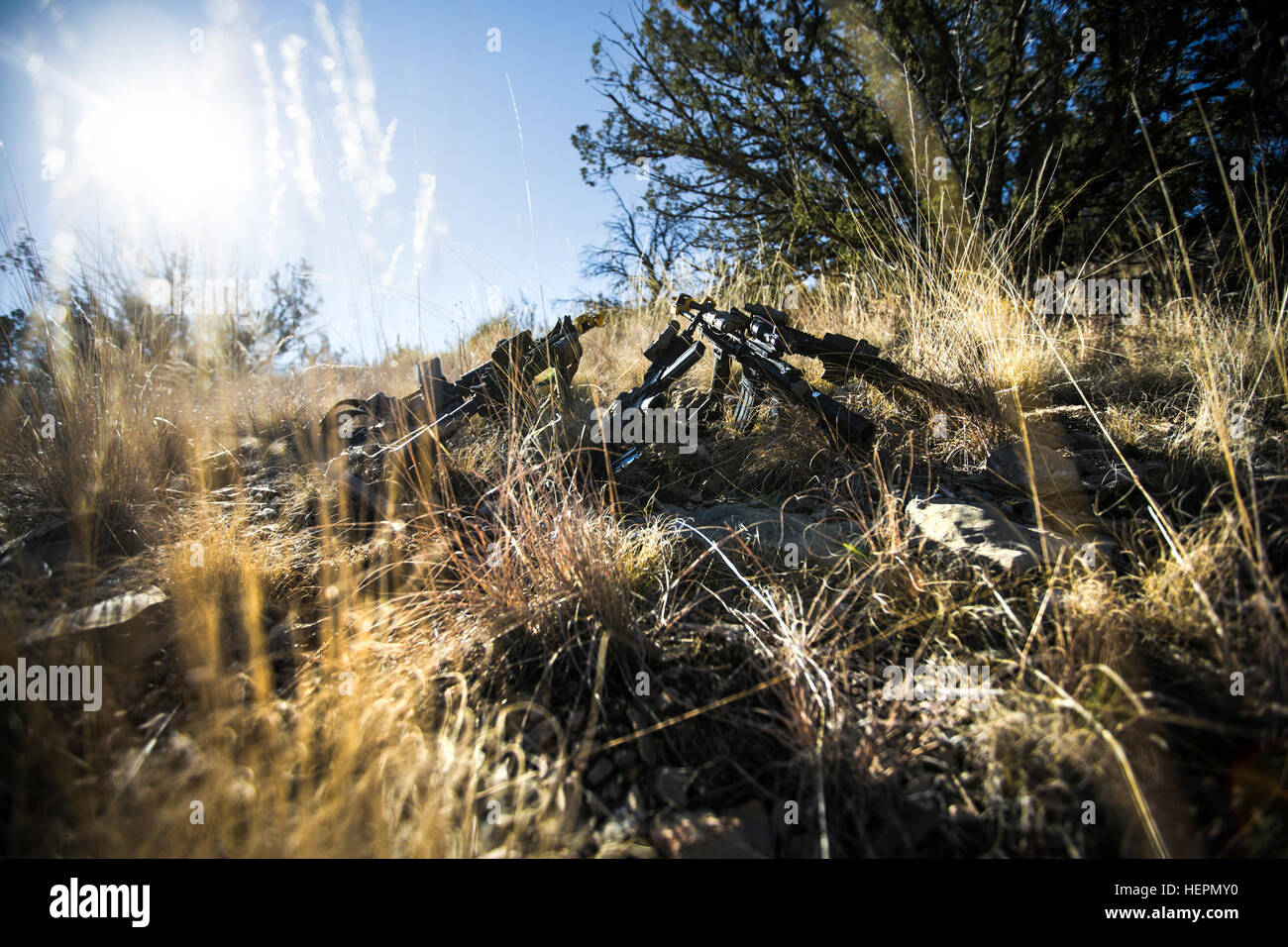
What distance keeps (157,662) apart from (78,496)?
1363 millimetres

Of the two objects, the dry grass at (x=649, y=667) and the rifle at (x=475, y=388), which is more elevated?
the rifle at (x=475, y=388)

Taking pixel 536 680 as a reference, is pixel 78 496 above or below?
above

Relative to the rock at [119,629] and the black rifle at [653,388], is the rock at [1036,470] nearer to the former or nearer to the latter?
the black rifle at [653,388]

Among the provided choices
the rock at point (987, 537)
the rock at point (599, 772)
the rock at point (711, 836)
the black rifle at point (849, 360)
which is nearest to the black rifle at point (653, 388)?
the black rifle at point (849, 360)

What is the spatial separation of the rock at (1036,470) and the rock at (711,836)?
182cm

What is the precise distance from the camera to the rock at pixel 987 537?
183 centimetres

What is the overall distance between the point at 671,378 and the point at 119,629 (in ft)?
8.13

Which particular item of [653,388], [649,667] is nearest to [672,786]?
[649,667]

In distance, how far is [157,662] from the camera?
179cm

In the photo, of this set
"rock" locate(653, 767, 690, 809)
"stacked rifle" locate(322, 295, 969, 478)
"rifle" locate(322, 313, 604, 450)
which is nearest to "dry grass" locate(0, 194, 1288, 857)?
"rock" locate(653, 767, 690, 809)

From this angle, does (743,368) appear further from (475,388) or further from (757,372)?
(475,388)

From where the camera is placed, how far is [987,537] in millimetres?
1925

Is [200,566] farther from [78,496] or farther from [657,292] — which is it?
[657,292]
